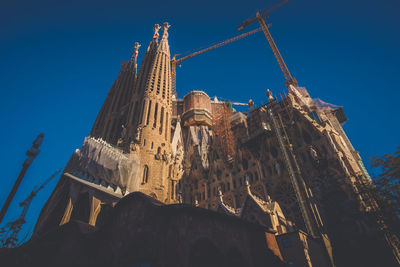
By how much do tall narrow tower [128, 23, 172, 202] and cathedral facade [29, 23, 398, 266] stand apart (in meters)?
0.11

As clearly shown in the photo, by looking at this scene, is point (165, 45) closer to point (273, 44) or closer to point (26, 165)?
point (273, 44)

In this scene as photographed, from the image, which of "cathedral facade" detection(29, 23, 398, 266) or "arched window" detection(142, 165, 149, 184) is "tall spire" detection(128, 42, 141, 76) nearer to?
"cathedral facade" detection(29, 23, 398, 266)

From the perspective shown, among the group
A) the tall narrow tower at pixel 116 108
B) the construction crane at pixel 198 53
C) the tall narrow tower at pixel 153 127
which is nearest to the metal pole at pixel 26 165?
the tall narrow tower at pixel 153 127

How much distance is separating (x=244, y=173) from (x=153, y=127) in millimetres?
11947

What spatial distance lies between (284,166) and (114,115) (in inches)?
1003

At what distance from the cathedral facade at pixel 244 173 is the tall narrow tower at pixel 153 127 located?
0.37 ft

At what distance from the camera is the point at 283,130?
26.5m

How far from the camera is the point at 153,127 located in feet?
93.1

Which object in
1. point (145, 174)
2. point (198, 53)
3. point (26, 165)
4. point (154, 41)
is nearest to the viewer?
point (26, 165)

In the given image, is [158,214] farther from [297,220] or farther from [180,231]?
[297,220]

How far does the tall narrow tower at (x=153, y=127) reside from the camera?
78.6 ft

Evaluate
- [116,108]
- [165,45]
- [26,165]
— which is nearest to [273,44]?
[165,45]

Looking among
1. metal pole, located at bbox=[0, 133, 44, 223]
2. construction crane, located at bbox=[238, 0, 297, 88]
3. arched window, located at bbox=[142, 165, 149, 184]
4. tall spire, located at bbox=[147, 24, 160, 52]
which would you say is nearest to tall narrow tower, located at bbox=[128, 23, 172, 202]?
arched window, located at bbox=[142, 165, 149, 184]

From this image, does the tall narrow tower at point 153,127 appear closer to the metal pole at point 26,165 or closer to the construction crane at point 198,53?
the metal pole at point 26,165
